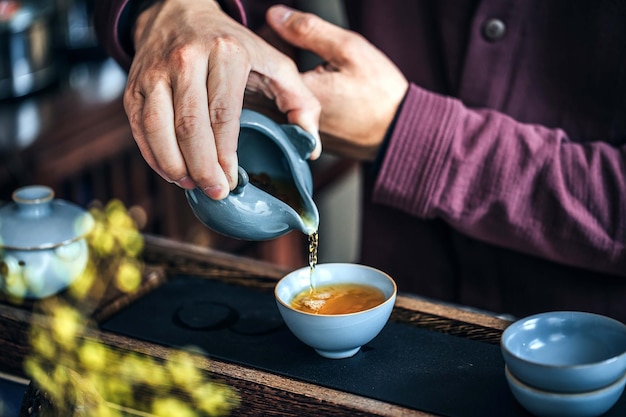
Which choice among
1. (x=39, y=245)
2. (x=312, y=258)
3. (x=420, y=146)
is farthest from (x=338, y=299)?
(x=39, y=245)

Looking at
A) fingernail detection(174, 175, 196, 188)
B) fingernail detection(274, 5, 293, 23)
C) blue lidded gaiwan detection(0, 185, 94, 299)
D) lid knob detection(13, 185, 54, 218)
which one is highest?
fingernail detection(274, 5, 293, 23)

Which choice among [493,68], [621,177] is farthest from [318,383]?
[493,68]

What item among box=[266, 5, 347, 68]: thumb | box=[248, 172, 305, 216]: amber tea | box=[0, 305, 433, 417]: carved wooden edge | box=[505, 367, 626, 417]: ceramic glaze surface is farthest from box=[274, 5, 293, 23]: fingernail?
box=[505, 367, 626, 417]: ceramic glaze surface

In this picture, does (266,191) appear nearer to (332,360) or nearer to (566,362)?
(332,360)

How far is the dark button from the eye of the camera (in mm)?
1683

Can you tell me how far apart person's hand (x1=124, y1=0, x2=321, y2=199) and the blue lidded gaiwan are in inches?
11.9

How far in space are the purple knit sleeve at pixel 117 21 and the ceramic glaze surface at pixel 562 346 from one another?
89cm

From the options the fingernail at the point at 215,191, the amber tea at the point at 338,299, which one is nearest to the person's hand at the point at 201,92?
the fingernail at the point at 215,191

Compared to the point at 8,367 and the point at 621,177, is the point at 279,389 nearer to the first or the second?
the point at 8,367

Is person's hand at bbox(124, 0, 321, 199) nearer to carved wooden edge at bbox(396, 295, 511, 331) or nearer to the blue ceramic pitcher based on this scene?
the blue ceramic pitcher

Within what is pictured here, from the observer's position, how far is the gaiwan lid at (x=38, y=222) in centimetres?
143

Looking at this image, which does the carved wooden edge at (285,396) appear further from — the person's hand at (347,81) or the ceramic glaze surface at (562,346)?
the person's hand at (347,81)

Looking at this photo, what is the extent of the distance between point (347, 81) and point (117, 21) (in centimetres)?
49

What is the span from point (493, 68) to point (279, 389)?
37.0 inches
